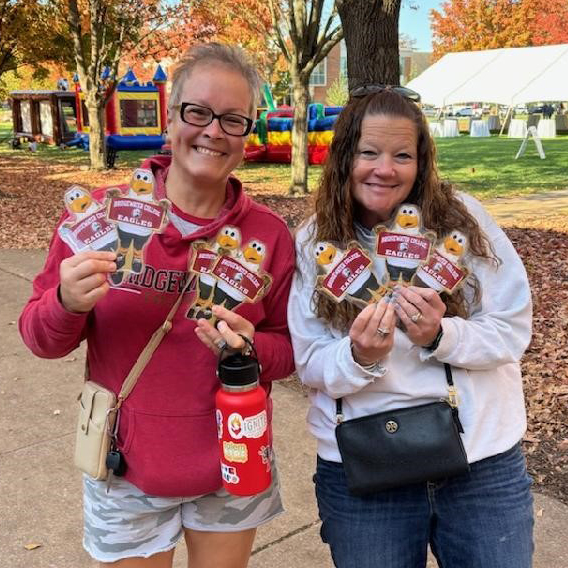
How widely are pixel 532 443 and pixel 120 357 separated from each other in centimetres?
257

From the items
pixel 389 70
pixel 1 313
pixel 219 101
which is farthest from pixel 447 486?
pixel 1 313

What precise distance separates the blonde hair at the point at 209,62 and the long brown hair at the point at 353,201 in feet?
0.90

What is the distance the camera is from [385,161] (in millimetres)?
1687

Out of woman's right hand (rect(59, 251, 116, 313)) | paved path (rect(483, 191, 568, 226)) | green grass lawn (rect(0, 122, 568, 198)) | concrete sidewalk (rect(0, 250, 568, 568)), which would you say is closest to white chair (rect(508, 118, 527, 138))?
green grass lawn (rect(0, 122, 568, 198))

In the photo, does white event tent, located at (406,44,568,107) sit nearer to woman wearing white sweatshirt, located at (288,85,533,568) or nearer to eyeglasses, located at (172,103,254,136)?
woman wearing white sweatshirt, located at (288,85,533,568)

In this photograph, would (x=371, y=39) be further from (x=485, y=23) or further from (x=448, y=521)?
(x=485, y=23)

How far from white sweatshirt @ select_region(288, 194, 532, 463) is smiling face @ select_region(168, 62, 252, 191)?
0.35 metres

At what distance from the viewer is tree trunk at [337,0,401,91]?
546 cm

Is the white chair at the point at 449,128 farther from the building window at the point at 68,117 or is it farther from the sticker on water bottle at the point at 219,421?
the sticker on water bottle at the point at 219,421

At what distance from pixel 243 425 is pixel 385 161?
0.74m

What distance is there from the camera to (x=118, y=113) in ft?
77.6

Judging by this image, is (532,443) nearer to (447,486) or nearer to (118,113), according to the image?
(447,486)

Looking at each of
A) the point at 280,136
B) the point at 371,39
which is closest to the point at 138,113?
the point at 280,136

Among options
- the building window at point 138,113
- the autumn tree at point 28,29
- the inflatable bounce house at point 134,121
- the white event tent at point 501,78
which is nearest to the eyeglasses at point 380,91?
the inflatable bounce house at point 134,121
